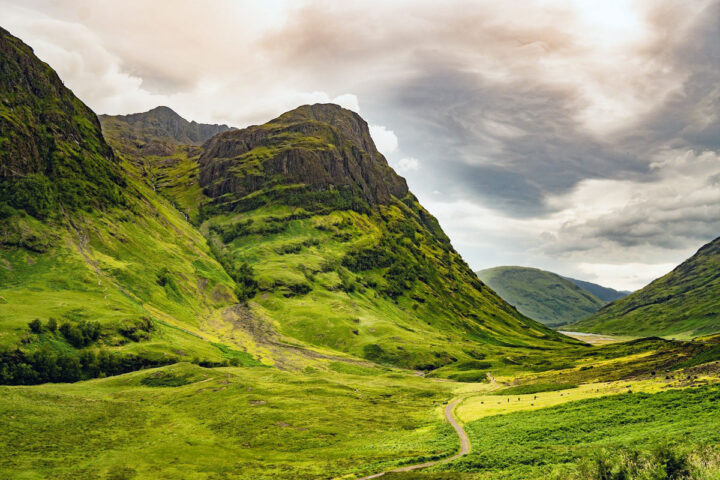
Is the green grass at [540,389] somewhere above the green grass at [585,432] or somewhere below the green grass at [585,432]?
below

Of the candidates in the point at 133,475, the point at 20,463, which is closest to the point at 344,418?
the point at 133,475

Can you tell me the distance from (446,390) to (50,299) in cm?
17876

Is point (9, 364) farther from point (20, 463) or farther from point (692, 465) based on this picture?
point (692, 465)

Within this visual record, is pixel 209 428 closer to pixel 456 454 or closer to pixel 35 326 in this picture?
pixel 456 454

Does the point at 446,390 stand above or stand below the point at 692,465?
below

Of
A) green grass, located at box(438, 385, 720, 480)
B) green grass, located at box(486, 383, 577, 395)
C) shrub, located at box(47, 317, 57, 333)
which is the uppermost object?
shrub, located at box(47, 317, 57, 333)

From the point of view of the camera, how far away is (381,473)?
176 ft

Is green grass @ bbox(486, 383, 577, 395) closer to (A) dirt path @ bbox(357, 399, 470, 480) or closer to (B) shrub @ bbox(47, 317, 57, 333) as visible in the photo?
(A) dirt path @ bbox(357, 399, 470, 480)

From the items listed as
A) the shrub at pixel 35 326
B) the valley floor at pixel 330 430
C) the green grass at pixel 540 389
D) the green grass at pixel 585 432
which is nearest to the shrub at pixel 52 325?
the shrub at pixel 35 326

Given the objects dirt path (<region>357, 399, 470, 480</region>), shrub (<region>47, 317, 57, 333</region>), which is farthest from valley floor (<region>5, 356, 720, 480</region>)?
shrub (<region>47, 317, 57, 333</region>)

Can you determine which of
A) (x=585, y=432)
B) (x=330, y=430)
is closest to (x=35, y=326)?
(x=330, y=430)

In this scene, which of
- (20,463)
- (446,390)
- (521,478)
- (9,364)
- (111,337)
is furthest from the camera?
(111,337)

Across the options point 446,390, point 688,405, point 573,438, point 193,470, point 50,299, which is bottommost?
point 446,390

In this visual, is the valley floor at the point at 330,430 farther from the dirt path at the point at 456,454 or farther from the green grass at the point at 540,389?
the dirt path at the point at 456,454
